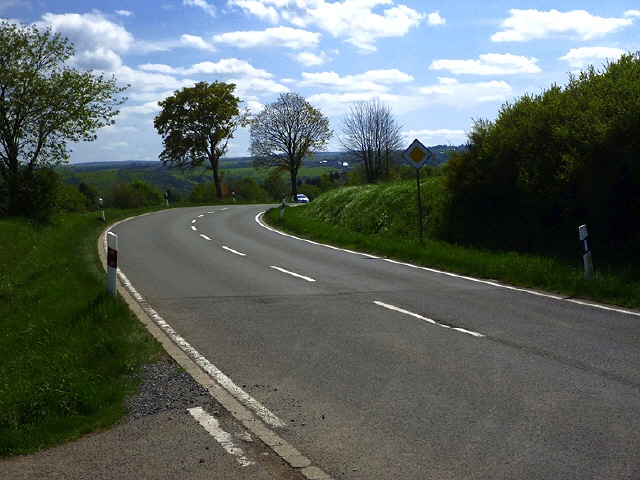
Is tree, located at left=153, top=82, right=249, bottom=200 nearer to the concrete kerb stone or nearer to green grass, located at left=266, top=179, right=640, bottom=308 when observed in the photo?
green grass, located at left=266, top=179, right=640, bottom=308

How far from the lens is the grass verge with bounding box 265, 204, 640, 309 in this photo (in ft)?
38.8

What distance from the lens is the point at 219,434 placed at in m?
5.63

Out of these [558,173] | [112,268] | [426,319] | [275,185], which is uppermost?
[558,173]

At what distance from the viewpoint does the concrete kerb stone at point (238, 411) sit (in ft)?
16.3

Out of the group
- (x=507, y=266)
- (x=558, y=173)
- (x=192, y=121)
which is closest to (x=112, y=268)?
(x=507, y=266)

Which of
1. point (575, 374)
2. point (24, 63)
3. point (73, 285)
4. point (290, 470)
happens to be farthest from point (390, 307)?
point (24, 63)

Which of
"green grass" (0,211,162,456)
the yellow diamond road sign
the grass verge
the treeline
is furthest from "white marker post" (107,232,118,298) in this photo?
the yellow diamond road sign

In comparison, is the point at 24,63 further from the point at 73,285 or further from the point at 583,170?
the point at 583,170

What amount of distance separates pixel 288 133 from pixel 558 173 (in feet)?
186

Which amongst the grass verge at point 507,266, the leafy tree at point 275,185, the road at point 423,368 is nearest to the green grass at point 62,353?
the road at point 423,368

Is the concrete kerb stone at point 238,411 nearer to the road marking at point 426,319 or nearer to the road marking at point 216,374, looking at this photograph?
the road marking at point 216,374

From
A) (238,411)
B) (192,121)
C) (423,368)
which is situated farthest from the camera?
(192,121)

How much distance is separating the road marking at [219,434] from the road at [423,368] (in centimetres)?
43

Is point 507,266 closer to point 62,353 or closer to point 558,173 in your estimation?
point 558,173
